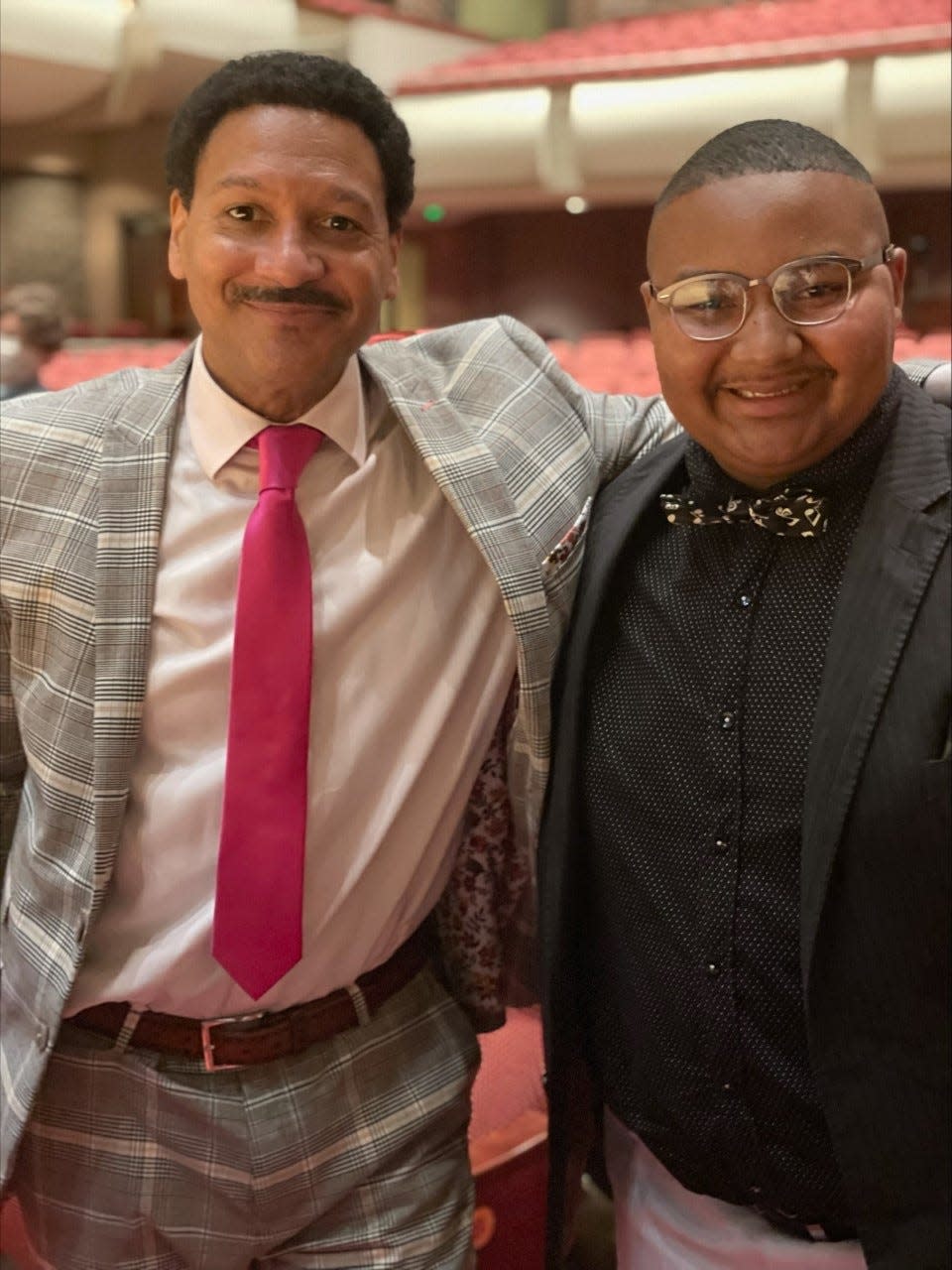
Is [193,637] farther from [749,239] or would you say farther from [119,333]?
[119,333]

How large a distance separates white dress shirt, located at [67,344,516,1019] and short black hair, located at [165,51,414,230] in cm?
24

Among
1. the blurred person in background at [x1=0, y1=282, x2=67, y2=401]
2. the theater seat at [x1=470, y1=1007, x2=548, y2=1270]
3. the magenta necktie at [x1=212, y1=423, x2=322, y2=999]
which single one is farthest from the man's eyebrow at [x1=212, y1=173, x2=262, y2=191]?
the blurred person in background at [x1=0, y1=282, x2=67, y2=401]

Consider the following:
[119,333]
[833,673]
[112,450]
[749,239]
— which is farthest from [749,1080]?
[119,333]

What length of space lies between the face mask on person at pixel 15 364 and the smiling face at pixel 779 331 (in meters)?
3.03

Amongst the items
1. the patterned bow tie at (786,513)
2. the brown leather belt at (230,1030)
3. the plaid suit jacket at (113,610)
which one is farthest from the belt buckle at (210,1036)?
the patterned bow tie at (786,513)

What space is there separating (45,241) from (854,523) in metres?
11.8

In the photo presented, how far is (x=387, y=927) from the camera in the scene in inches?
58.5

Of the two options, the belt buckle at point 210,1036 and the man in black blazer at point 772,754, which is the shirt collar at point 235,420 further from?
the belt buckle at point 210,1036

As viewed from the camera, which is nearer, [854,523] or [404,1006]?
[854,523]

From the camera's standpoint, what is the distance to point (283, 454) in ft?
4.67

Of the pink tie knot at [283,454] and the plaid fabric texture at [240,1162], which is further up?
the pink tie knot at [283,454]

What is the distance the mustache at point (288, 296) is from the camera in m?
1.38

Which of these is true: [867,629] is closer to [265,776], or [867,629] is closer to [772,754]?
[772,754]

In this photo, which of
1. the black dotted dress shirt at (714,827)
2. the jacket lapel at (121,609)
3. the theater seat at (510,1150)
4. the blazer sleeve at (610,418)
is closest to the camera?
the black dotted dress shirt at (714,827)
